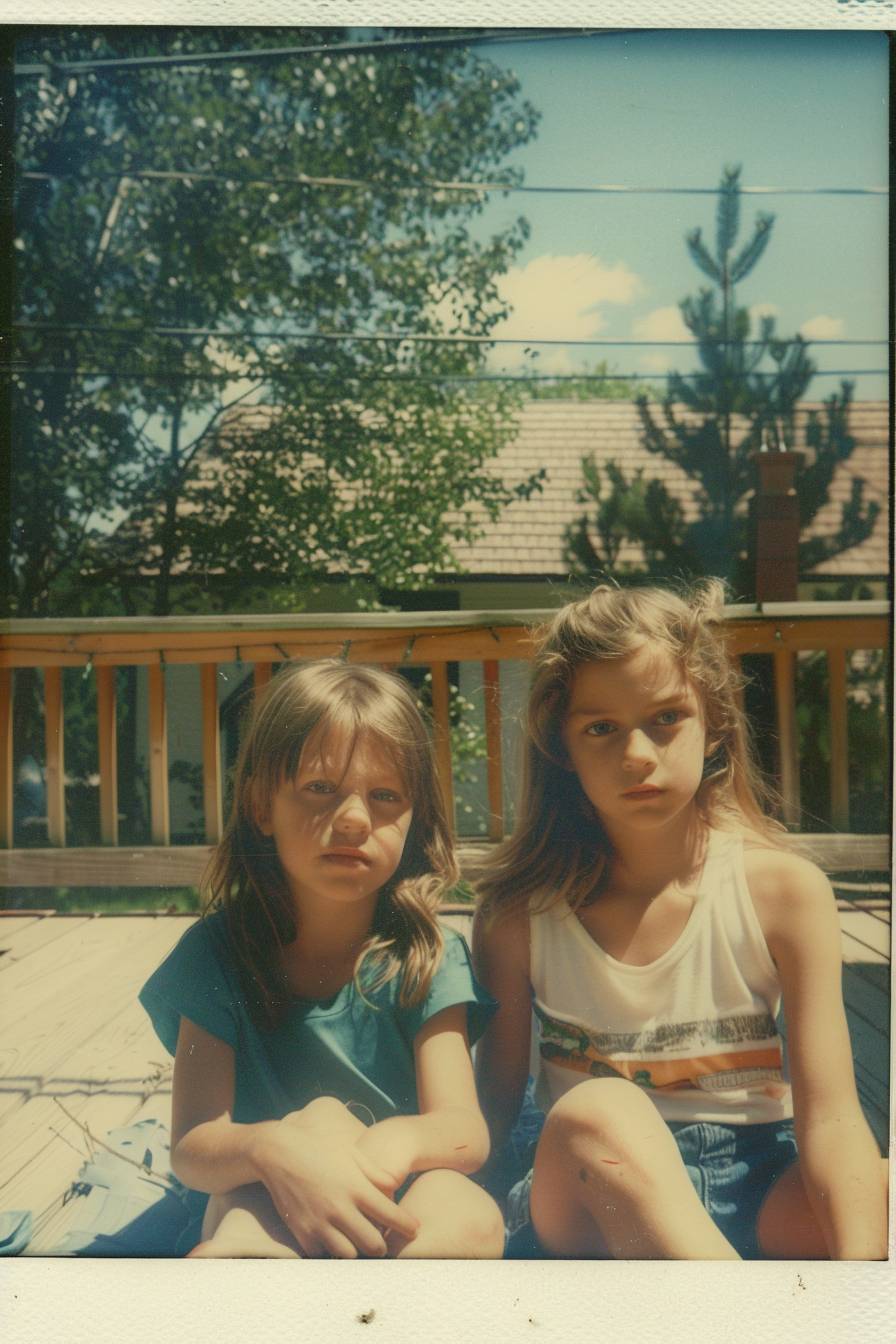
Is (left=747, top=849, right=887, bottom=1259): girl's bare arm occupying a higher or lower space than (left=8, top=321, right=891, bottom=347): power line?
lower

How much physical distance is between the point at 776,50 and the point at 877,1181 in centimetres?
211

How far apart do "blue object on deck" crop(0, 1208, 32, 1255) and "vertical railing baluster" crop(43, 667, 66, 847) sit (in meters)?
0.70

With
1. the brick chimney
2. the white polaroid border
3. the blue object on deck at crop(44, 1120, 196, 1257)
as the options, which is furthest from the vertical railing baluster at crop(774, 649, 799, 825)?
the blue object on deck at crop(44, 1120, 196, 1257)

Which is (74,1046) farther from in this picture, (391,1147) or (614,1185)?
(614,1185)

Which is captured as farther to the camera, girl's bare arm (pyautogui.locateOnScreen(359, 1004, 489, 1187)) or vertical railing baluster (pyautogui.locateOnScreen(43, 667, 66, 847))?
vertical railing baluster (pyautogui.locateOnScreen(43, 667, 66, 847))

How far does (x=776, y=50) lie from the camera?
7.04 ft

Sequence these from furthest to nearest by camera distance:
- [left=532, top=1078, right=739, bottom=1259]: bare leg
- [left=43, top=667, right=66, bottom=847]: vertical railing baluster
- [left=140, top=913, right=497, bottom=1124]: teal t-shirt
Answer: [left=43, top=667, right=66, bottom=847]: vertical railing baluster < [left=140, top=913, right=497, bottom=1124]: teal t-shirt < [left=532, top=1078, right=739, bottom=1259]: bare leg

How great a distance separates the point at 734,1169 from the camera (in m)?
2.08

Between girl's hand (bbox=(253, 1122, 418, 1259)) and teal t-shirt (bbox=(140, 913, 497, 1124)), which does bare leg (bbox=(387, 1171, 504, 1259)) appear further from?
teal t-shirt (bbox=(140, 913, 497, 1124))

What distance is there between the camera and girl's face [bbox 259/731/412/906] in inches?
83.4

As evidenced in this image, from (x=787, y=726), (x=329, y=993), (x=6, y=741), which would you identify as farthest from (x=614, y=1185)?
(x=6, y=741)

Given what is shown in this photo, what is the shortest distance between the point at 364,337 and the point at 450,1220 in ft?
5.34

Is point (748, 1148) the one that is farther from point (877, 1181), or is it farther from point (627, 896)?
point (627, 896)

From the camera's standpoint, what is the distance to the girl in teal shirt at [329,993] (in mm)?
2086
